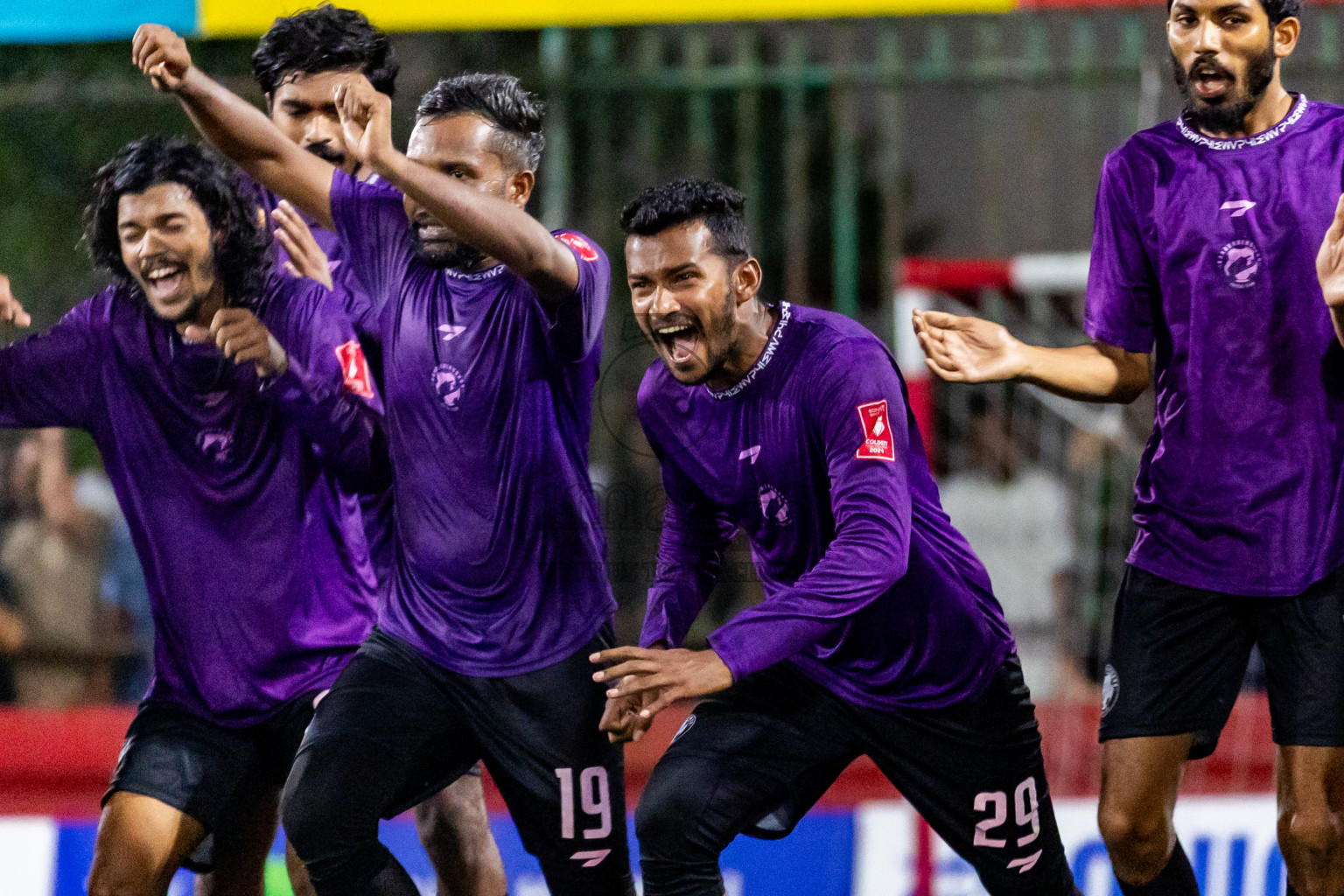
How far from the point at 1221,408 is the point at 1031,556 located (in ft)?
10.0

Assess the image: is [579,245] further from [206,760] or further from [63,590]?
[63,590]

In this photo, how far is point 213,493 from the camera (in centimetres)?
371

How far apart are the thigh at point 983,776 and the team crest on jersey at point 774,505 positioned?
0.45 metres

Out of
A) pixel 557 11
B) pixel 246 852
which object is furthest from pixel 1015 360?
pixel 557 11

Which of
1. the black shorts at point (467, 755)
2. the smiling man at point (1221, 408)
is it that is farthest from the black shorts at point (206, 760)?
the smiling man at point (1221, 408)

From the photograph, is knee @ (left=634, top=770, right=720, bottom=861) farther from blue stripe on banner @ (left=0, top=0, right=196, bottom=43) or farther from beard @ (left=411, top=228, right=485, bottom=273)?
blue stripe on banner @ (left=0, top=0, right=196, bottom=43)

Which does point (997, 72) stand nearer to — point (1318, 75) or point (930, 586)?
point (1318, 75)

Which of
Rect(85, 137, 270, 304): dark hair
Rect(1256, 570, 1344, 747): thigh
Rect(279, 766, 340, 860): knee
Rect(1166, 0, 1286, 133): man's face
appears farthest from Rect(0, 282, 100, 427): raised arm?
Rect(1256, 570, 1344, 747): thigh

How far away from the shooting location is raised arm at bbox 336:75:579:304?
305cm

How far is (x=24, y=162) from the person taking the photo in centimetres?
793

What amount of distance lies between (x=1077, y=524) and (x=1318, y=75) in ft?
6.59

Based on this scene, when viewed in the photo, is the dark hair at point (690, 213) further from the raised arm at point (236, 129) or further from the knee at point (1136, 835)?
the knee at point (1136, 835)

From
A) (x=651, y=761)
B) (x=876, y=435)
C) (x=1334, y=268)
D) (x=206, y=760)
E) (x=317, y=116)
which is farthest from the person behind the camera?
(x=651, y=761)

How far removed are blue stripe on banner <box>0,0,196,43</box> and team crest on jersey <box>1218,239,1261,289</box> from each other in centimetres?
401
